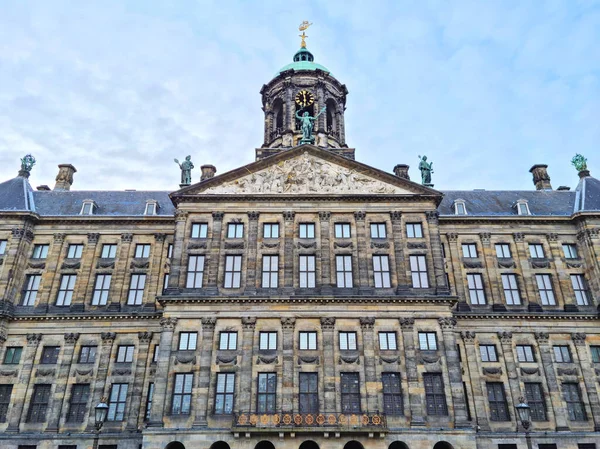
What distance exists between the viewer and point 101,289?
3862cm

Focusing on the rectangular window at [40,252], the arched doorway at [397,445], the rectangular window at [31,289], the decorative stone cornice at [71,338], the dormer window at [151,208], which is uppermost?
the dormer window at [151,208]

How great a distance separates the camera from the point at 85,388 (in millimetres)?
35531

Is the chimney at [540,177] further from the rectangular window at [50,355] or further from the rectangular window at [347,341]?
the rectangular window at [50,355]

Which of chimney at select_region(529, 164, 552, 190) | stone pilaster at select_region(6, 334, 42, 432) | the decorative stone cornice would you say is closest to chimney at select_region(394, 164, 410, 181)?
chimney at select_region(529, 164, 552, 190)

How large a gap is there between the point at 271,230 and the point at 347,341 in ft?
32.0

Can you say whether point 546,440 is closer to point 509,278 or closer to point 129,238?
point 509,278

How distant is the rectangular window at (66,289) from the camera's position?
38166mm

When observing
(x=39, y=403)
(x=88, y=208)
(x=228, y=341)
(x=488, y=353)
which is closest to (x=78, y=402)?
(x=39, y=403)

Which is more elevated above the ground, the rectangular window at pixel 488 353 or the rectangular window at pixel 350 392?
the rectangular window at pixel 488 353

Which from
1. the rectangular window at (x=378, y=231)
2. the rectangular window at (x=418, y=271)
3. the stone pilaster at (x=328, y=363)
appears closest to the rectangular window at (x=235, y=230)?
the stone pilaster at (x=328, y=363)

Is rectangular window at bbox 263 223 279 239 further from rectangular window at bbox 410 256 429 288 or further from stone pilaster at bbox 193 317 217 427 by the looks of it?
rectangular window at bbox 410 256 429 288

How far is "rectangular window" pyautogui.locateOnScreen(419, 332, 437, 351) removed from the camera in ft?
109

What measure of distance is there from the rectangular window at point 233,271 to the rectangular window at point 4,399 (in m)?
16.9

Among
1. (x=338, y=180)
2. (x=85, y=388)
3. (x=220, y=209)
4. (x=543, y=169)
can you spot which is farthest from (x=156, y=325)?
(x=543, y=169)
